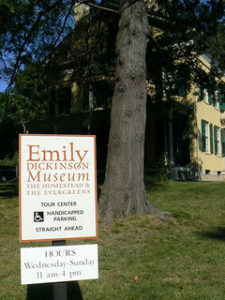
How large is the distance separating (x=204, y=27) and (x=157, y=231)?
842 centimetres

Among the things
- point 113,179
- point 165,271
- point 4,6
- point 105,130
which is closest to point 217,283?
point 165,271

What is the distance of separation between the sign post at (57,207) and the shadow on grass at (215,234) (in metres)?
4.16

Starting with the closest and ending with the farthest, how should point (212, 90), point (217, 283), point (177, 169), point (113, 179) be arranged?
1. point (217, 283)
2. point (113, 179)
3. point (212, 90)
4. point (177, 169)

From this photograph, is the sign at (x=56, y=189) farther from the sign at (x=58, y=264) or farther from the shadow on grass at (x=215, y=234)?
the shadow on grass at (x=215, y=234)

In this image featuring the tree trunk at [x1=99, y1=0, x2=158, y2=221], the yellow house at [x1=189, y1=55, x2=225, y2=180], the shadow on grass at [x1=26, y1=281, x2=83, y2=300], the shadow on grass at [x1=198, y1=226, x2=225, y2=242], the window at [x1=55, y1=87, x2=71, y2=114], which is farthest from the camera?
the window at [x1=55, y1=87, x2=71, y2=114]

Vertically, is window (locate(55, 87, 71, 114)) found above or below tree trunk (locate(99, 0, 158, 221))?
above

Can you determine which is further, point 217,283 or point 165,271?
point 165,271

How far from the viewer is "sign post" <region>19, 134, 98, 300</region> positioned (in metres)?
2.83

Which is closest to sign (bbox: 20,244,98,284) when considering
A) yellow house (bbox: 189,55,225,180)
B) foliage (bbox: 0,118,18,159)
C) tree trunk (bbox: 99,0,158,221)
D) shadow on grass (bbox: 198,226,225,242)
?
shadow on grass (bbox: 198,226,225,242)

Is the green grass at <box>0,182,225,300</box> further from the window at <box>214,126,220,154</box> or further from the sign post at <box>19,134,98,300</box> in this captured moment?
the window at <box>214,126,220,154</box>

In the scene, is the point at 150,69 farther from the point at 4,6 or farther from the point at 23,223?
the point at 23,223

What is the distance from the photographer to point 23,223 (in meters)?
2.83

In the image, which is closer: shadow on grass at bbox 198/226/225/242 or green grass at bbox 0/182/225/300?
green grass at bbox 0/182/225/300

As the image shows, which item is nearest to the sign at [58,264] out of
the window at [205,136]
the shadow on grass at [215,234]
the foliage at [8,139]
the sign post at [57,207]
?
the sign post at [57,207]
